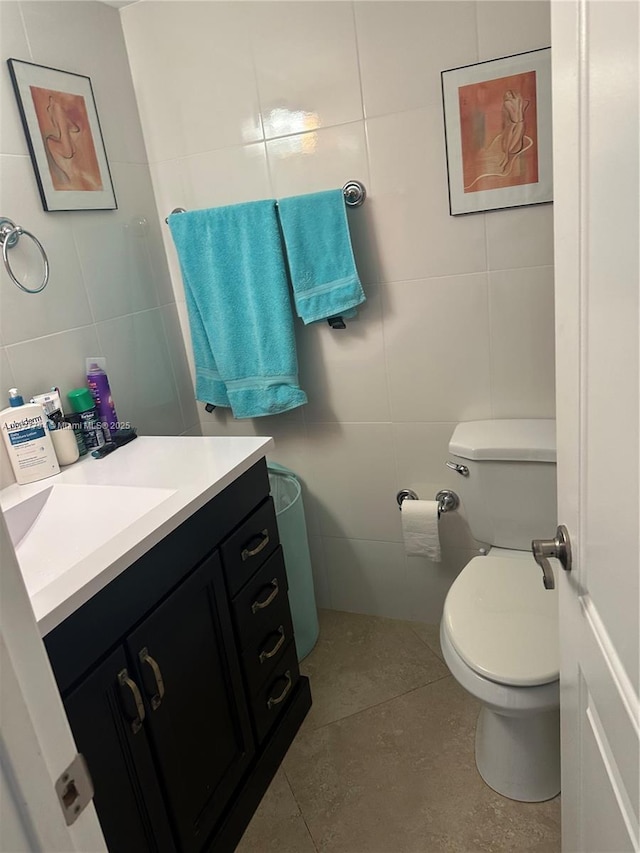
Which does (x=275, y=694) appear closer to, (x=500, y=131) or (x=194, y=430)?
(x=194, y=430)

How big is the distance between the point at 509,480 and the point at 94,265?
50.8 inches

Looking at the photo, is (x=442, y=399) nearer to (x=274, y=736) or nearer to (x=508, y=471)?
(x=508, y=471)

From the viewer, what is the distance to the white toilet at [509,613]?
1301mm

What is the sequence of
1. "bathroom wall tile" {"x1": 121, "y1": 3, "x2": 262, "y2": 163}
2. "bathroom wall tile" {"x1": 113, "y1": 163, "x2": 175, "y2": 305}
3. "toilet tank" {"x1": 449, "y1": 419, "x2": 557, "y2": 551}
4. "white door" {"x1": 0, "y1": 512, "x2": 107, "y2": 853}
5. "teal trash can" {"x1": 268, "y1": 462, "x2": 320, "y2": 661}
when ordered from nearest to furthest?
"white door" {"x1": 0, "y1": 512, "x2": 107, "y2": 853} < "toilet tank" {"x1": 449, "y1": 419, "x2": 557, "y2": 551} < "bathroom wall tile" {"x1": 121, "y1": 3, "x2": 262, "y2": 163} < "bathroom wall tile" {"x1": 113, "y1": 163, "x2": 175, "y2": 305} < "teal trash can" {"x1": 268, "y1": 462, "x2": 320, "y2": 661}

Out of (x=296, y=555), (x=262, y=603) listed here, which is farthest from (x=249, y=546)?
(x=296, y=555)

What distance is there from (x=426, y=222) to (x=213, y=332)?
2.34ft

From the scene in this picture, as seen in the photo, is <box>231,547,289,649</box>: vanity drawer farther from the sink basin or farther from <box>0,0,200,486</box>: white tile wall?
<box>0,0,200,486</box>: white tile wall

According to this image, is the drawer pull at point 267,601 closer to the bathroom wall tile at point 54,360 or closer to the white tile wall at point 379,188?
the white tile wall at point 379,188

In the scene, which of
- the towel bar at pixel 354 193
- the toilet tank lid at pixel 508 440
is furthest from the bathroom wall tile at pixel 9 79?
the toilet tank lid at pixel 508 440

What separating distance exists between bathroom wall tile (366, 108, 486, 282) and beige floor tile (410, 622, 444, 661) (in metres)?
1.20

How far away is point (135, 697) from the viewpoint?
109cm

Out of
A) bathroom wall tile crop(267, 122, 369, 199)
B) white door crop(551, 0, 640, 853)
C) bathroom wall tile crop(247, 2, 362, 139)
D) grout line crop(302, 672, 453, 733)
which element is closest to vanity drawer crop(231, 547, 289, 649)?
grout line crop(302, 672, 453, 733)

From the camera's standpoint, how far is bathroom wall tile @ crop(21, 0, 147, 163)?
1.51 metres

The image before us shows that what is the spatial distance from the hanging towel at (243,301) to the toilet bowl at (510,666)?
30.0 inches
